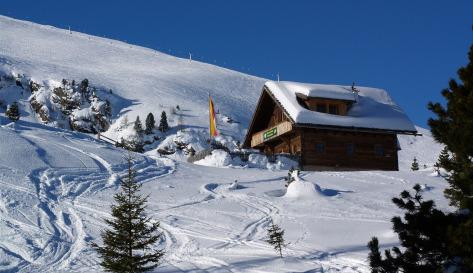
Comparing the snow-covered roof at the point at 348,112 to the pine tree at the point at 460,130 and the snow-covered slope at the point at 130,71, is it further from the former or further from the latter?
the snow-covered slope at the point at 130,71

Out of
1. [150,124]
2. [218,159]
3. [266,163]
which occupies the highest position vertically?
[150,124]

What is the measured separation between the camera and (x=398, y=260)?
8.59 m

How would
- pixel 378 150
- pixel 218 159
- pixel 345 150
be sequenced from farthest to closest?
pixel 378 150
pixel 345 150
pixel 218 159

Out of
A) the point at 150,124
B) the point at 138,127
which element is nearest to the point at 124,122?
the point at 138,127

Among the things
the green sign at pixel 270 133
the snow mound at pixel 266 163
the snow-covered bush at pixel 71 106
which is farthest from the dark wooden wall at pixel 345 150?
the snow-covered bush at pixel 71 106

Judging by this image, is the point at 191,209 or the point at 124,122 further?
the point at 124,122

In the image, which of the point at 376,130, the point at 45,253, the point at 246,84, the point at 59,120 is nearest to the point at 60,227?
the point at 45,253

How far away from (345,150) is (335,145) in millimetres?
727

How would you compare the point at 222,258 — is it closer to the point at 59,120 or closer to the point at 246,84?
Answer: the point at 59,120

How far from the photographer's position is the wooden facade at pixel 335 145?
117 ft

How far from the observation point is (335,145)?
1438 inches

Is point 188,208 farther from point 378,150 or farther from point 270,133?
point 378,150

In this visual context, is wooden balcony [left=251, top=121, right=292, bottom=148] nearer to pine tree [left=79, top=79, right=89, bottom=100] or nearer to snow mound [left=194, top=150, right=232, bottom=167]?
snow mound [left=194, top=150, right=232, bottom=167]

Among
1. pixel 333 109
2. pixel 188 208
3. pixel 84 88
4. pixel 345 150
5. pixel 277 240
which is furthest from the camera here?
pixel 84 88
